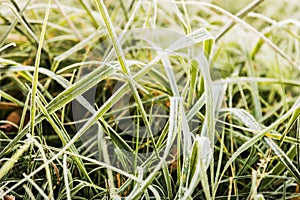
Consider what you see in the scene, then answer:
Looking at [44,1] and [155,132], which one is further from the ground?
[44,1]

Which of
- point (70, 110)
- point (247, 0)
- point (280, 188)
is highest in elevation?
point (247, 0)

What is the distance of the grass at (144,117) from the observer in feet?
1.86

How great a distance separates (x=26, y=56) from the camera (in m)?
0.89

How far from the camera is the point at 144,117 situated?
0.58 metres

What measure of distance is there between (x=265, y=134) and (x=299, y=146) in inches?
2.9

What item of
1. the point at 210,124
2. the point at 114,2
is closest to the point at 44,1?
the point at 114,2

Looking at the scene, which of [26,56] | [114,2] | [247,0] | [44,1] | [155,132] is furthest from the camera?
[247,0]

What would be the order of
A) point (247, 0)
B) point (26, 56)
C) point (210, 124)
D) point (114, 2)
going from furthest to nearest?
point (247, 0) → point (114, 2) → point (26, 56) → point (210, 124)

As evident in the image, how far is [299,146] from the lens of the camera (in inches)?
26.3

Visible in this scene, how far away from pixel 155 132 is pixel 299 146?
0.24 m

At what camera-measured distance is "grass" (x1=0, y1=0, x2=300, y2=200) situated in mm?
567

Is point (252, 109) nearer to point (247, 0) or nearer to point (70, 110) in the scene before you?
point (70, 110)

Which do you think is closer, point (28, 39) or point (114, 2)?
point (28, 39)

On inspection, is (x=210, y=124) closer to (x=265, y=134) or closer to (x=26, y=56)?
(x=265, y=134)
